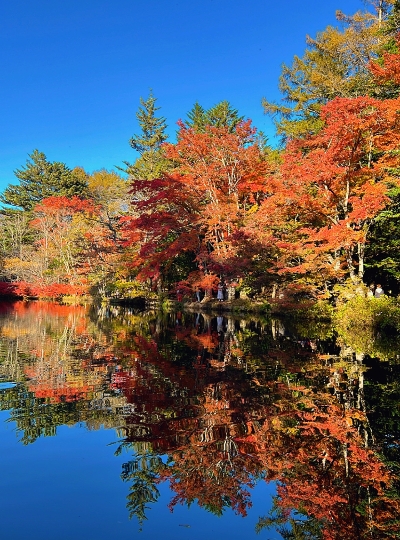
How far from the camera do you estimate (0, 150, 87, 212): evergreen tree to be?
48.6 meters

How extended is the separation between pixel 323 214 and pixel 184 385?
11.8 metres

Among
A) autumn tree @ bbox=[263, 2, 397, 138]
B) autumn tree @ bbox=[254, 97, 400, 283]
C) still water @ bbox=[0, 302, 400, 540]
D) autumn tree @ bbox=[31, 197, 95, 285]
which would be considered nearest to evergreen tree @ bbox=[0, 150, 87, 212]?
autumn tree @ bbox=[31, 197, 95, 285]

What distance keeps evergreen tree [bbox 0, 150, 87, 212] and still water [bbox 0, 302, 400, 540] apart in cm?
4400

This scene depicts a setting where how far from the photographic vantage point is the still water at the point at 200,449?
3.38m

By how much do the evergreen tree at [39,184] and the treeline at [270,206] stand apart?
6.37 metres

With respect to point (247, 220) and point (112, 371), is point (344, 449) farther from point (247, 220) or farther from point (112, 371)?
point (247, 220)

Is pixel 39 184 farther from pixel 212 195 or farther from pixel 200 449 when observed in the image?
pixel 200 449

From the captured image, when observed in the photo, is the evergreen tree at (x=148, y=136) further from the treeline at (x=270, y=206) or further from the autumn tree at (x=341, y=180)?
the autumn tree at (x=341, y=180)

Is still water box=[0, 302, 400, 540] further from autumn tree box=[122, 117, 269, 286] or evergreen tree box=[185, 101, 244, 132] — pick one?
evergreen tree box=[185, 101, 244, 132]

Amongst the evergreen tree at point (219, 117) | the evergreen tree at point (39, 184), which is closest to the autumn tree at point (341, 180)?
the evergreen tree at point (219, 117)

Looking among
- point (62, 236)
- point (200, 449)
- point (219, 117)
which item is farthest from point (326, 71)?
point (200, 449)

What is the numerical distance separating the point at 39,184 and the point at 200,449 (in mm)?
50578

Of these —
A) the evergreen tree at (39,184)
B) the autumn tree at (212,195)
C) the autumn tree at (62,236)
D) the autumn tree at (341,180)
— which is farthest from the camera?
the evergreen tree at (39,184)

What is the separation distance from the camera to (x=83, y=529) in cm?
321
